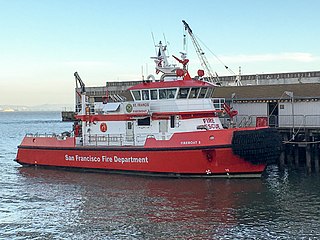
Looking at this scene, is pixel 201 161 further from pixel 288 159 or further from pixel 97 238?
pixel 97 238

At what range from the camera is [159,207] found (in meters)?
19.5

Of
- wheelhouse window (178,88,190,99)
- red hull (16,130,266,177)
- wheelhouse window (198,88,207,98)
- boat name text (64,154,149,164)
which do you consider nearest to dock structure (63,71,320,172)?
wheelhouse window (198,88,207,98)

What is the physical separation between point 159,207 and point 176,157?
5636 mm

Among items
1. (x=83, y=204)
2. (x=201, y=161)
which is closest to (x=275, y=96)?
(x=201, y=161)

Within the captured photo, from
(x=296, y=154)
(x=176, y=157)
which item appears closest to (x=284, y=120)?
(x=296, y=154)

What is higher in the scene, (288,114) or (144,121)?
(288,114)

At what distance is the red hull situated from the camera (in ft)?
79.0

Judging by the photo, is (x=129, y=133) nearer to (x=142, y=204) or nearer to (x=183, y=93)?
(x=183, y=93)

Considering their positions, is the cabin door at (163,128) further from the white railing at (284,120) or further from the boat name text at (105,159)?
the white railing at (284,120)

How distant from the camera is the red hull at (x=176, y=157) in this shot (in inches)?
949

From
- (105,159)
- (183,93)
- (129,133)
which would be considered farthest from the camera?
(105,159)

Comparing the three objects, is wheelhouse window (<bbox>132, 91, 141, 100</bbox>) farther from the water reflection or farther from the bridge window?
the water reflection

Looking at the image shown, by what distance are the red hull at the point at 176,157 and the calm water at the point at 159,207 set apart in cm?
55

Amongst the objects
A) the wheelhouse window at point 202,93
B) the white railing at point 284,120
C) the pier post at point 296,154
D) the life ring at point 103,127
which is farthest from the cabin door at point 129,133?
the pier post at point 296,154
